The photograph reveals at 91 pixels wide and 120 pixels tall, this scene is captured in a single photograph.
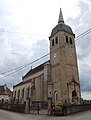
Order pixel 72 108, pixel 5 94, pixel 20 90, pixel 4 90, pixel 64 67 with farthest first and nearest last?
pixel 4 90 < pixel 5 94 < pixel 20 90 < pixel 64 67 < pixel 72 108

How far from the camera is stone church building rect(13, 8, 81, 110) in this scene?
105 ft

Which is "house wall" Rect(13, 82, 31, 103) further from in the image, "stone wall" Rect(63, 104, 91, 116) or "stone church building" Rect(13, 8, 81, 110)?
"stone wall" Rect(63, 104, 91, 116)

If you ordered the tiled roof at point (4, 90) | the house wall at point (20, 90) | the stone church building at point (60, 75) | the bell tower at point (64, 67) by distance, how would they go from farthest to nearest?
the tiled roof at point (4, 90) → the house wall at point (20, 90) → the stone church building at point (60, 75) → the bell tower at point (64, 67)

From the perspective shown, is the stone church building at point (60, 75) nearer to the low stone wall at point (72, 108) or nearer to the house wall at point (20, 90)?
the house wall at point (20, 90)

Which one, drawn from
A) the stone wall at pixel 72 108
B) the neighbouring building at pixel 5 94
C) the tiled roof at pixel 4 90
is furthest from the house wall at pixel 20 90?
the stone wall at pixel 72 108

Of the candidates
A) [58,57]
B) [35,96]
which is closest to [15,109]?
[35,96]

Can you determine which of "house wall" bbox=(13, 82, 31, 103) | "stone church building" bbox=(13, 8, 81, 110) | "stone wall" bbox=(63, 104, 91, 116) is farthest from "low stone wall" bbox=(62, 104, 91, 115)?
"house wall" bbox=(13, 82, 31, 103)

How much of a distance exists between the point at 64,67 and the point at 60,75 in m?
1.95

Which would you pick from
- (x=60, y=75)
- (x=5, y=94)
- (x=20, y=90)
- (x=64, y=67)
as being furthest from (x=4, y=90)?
(x=64, y=67)

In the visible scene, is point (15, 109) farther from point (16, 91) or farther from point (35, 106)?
point (16, 91)

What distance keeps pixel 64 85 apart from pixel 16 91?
22.4 meters

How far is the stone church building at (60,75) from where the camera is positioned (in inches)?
1256

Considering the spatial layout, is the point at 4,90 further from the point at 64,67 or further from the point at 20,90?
the point at 64,67

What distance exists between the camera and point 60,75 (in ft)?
106
